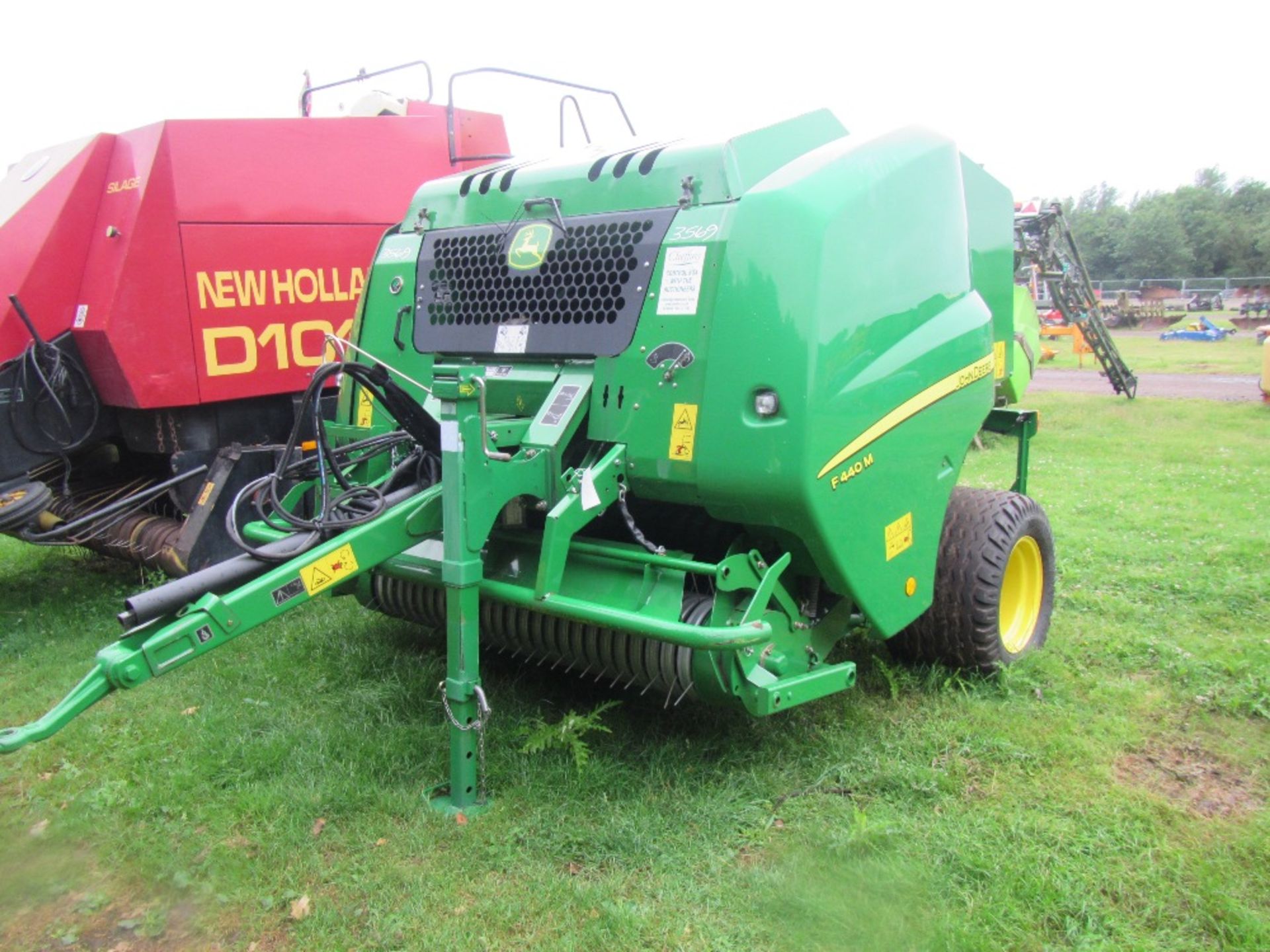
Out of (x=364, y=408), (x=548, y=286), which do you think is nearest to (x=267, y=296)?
(x=364, y=408)

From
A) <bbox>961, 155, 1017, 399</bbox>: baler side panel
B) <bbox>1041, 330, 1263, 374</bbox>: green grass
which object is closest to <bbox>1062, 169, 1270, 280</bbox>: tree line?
<bbox>1041, 330, 1263, 374</bbox>: green grass

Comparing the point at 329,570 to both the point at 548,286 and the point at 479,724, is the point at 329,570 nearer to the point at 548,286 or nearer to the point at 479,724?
the point at 479,724

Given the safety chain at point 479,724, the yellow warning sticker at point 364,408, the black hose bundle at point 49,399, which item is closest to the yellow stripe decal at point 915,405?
the safety chain at point 479,724

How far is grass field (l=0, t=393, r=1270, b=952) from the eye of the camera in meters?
2.65

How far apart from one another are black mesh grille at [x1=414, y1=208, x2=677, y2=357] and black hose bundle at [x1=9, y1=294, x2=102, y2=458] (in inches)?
78.4

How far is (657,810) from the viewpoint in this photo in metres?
3.14

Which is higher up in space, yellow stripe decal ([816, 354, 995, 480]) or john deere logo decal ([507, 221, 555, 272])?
john deere logo decal ([507, 221, 555, 272])

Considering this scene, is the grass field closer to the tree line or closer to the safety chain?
the safety chain

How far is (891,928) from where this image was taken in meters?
2.63

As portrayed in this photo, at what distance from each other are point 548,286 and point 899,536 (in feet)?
4.87

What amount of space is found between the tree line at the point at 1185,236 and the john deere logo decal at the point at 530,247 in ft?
160

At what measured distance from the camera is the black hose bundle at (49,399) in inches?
185

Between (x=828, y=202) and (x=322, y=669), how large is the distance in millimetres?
2765

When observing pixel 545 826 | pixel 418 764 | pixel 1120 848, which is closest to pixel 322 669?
pixel 418 764
